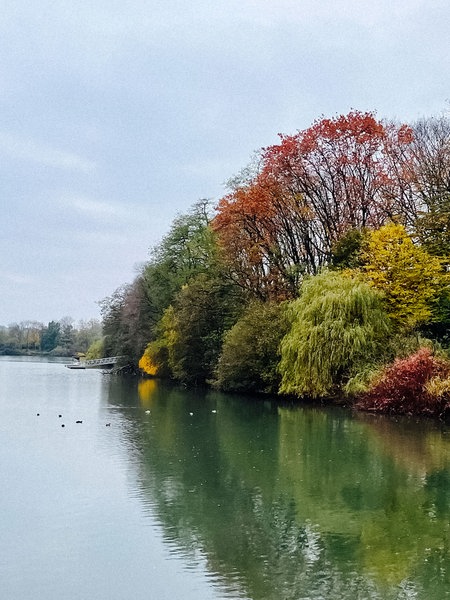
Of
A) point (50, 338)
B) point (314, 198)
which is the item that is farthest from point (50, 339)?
point (314, 198)

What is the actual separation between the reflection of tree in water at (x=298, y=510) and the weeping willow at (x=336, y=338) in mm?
6311

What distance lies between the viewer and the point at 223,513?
9.13 m

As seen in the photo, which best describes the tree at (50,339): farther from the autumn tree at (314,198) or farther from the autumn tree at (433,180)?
the autumn tree at (433,180)

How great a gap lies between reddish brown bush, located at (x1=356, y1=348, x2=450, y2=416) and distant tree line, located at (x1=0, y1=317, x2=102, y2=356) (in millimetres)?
94149

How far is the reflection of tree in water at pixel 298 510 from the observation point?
6.54m

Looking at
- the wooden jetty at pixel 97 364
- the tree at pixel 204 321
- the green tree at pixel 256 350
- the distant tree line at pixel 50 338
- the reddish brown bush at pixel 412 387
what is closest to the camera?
the reddish brown bush at pixel 412 387

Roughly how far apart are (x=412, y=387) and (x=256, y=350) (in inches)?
353

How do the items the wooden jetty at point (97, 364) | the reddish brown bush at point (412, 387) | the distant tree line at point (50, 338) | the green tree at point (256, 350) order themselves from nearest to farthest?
the reddish brown bush at point (412, 387), the green tree at point (256, 350), the wooden jetty at point (97, 364), the distant tree line at point (50, 338)

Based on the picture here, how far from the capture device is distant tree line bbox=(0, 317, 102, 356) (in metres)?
117

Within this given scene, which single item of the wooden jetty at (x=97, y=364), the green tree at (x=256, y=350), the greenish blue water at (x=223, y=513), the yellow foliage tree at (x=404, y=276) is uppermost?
the yellow foliage tree at (x=404, y=276)

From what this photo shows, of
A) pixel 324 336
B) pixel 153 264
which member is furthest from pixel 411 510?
pixel 153 264

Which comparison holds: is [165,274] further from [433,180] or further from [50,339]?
[50,339]

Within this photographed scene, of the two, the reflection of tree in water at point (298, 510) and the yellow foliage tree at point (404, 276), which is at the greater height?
the yellow foliage tree at point (404, 276)

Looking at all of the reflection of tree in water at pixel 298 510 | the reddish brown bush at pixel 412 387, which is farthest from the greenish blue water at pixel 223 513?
the reddish brown bush at pixel 412 387
